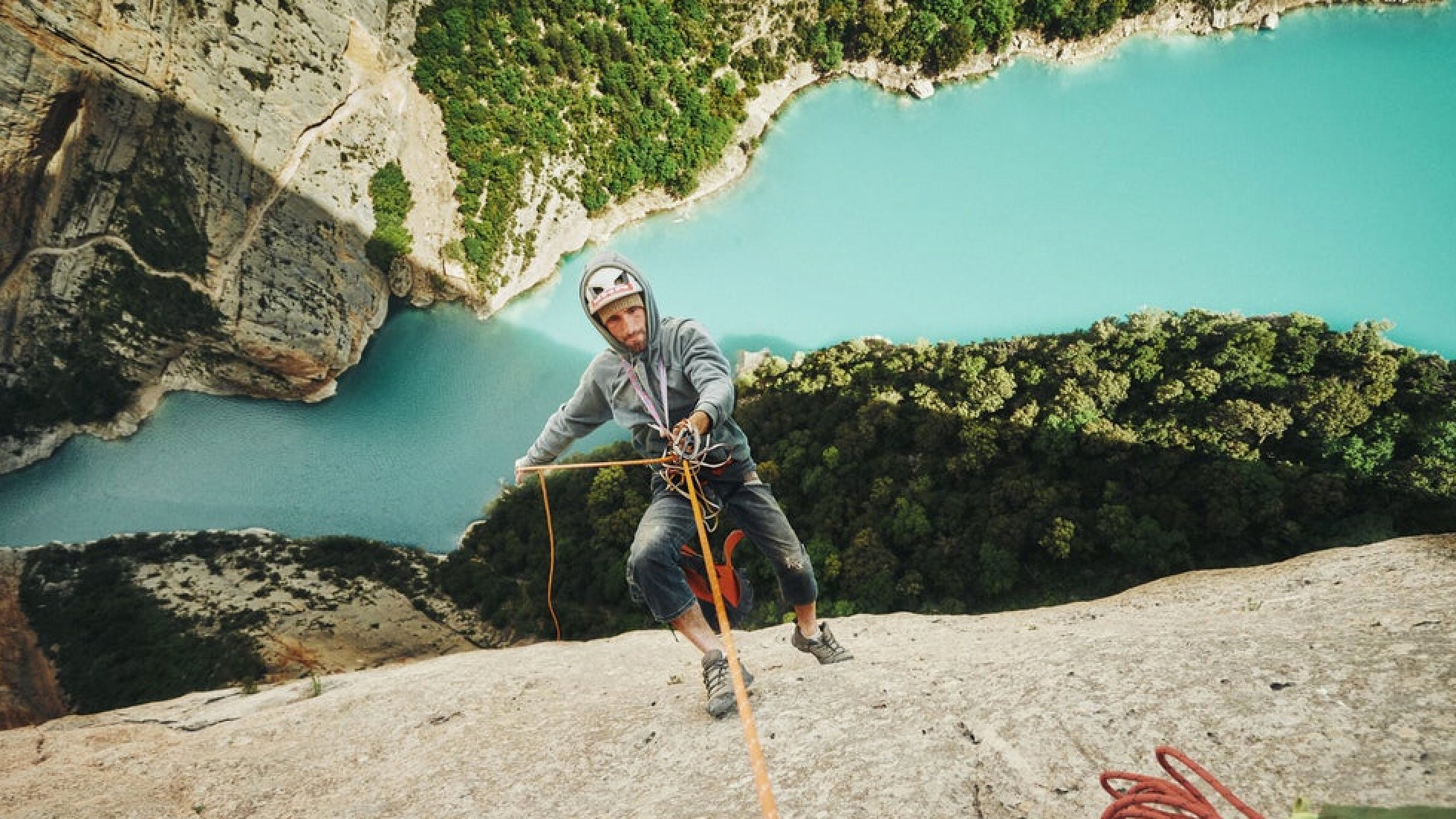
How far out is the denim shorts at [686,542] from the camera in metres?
3.74

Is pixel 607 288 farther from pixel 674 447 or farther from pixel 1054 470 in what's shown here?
pixel 1054 470

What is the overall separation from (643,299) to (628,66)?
28.1 metres

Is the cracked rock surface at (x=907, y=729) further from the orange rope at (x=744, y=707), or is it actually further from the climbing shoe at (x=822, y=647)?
the orange rope at (x=744, y=707)

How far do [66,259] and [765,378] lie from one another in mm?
25716

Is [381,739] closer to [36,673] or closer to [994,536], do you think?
[994,536]

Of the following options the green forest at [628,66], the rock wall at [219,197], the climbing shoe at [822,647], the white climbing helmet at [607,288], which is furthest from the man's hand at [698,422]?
the rock wall at [219,197]

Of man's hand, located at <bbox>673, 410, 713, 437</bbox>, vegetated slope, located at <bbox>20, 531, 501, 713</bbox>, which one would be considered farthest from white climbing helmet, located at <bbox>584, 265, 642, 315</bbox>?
vegetated slope, located at <bbox>20, 531, 501, 713</bbox>

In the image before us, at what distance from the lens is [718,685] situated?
4.08 m

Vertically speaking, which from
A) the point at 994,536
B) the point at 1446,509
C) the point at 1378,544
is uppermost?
the point at 1446,509

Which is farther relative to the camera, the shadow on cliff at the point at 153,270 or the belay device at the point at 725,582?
the shadow on cliff at the point at 153,270

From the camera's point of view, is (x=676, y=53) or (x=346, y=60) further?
(x=676, y=53)

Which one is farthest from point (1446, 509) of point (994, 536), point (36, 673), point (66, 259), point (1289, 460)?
point (66, 259)

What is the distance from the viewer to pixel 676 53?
90.4 feet

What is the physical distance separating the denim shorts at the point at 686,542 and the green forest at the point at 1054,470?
1365 cm
